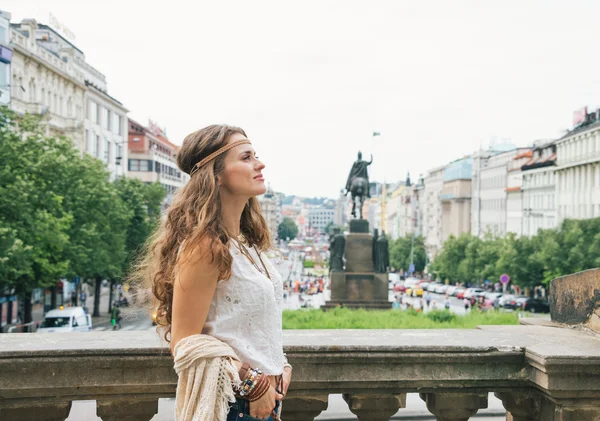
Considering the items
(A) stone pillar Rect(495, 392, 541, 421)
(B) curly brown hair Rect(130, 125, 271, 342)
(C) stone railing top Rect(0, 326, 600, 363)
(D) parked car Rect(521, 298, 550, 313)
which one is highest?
(B) curly brown hair Rect(130, 125, 271, 342)

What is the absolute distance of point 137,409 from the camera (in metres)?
4.17

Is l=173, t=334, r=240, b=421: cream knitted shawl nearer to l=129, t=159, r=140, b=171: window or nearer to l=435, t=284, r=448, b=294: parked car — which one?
l=435, t=284, r=448, b=294: parked car

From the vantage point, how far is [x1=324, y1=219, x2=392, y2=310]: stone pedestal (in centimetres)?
2995

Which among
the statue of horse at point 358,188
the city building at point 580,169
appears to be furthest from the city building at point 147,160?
the statue of horse at point 358,188

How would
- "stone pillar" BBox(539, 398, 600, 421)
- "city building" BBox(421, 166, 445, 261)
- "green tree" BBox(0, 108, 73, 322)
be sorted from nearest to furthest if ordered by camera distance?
"stone pillar" BBox(539, 398, 600, 421)
"green tree" BBox(0, 108, 73, 322)
"city building" BBox(421, 166, 445, 261)

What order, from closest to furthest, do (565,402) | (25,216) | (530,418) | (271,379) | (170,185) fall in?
(271,379) → (565,402) → (530,418) → (25,216) → (170,185)

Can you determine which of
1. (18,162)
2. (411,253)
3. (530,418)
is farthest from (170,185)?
(530,418)

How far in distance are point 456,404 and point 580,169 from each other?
7763cm

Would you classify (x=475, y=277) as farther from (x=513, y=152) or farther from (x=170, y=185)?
(x=170, y=185)

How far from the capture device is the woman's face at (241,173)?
3.48 m

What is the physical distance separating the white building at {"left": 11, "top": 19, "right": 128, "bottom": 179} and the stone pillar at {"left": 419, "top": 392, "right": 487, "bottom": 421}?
48.4 metres

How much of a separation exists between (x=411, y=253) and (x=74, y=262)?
293 ft

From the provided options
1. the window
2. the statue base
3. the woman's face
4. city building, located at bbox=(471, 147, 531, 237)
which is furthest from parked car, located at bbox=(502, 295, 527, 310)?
the woman's face

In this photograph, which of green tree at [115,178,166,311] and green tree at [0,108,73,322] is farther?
green tree at [115,178,166,311]
